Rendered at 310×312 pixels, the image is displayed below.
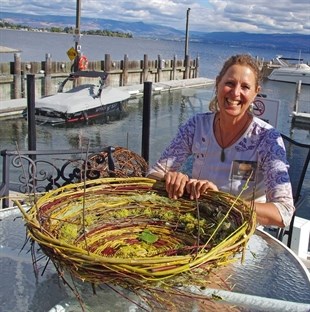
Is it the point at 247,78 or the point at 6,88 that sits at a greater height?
the point at 247,78

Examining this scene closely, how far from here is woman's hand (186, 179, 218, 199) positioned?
174 centimetres

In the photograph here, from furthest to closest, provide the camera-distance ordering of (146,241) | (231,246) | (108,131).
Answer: (108,131) < (146,241) < (231,246)

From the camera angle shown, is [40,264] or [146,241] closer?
[146,241]

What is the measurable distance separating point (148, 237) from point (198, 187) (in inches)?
10.8

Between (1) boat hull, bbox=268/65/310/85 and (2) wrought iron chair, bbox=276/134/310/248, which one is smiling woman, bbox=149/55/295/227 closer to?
(2) wrought iron chair, bbox=276/134/310/248

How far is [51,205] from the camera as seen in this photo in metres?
1.53

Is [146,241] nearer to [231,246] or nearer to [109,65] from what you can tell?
[231,246]

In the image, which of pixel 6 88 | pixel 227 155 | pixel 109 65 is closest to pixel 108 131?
pixel 6 88

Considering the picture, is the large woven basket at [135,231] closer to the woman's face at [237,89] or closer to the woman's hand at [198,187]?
the woman's hand at [198,187]

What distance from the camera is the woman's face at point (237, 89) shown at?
6.74 ft

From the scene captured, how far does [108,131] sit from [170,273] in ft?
41.3

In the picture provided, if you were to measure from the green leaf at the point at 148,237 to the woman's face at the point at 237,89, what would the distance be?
2.37 feet

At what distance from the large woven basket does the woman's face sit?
1.68ft

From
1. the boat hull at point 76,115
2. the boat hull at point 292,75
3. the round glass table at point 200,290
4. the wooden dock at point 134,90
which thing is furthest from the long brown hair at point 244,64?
the boat hull at point 292,75
